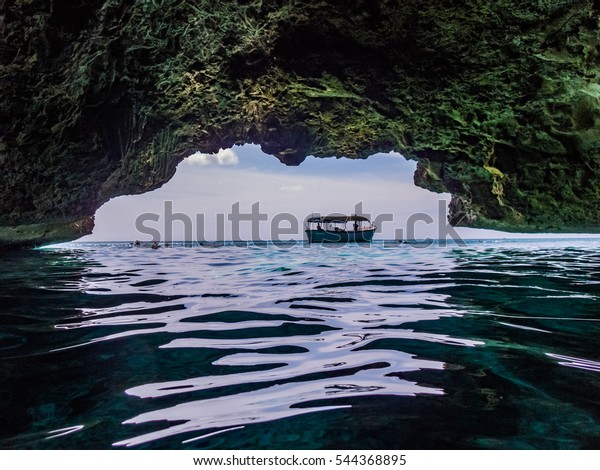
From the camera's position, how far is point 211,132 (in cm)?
1046

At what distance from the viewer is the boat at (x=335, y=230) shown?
77.0ft

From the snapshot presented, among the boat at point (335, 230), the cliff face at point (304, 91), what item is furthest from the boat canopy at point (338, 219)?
the cliff face at point (304, 91)

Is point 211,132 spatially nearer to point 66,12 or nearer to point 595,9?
point 66,12

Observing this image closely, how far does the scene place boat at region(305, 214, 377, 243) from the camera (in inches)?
925

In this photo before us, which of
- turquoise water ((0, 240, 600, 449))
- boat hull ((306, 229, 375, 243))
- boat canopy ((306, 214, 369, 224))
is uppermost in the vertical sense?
boat canopy ((306, 214, 369, 224))

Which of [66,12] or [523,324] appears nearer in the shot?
[523,324]

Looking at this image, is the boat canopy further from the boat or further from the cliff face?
the cliff face

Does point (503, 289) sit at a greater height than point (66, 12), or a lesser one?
lesser

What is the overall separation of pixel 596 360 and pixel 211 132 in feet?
32.6

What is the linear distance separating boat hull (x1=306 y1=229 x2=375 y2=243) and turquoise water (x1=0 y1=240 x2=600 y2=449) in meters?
19.5

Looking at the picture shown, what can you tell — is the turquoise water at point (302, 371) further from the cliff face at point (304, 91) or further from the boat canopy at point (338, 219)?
the boat canopy at point (338, 219)

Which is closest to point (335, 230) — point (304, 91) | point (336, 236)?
point (336, 236)

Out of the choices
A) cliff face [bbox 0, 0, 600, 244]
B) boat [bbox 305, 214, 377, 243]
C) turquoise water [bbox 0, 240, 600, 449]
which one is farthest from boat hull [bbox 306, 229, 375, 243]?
turquoise water [bbox 0, 240, 600, 449]

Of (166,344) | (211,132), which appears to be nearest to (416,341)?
(166,344)
